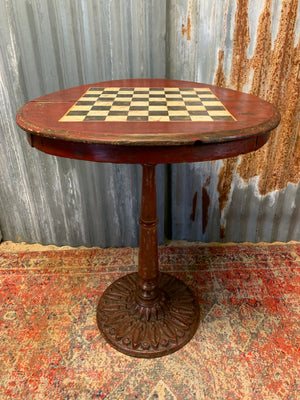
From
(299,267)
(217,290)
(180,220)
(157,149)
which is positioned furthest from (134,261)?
(157,149)

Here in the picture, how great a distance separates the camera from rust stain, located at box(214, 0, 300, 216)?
1912 mm

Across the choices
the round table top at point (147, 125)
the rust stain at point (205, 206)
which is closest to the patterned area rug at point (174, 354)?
the rust stain at point (205, 206)

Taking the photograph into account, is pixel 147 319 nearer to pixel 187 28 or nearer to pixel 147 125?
pixel 147 125

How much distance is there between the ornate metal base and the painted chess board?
109 centimetres

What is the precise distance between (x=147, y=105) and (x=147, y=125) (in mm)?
290

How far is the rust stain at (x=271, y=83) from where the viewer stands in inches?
75.3

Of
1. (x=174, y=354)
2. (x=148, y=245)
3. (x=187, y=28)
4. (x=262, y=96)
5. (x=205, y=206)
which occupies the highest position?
(x=187, y=28)

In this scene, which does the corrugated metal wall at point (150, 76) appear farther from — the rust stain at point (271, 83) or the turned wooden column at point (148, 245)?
the turned wooden column at point (148, 245)

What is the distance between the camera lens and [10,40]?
1922 millimetres

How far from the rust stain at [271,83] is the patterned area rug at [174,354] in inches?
22.9

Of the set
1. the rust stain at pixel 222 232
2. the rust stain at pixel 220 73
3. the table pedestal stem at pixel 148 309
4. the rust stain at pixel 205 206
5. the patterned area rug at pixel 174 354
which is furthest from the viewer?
the rust stain at pixel 222 232

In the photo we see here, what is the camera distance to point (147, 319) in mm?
1781

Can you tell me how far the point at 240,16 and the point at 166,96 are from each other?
0.83 meters

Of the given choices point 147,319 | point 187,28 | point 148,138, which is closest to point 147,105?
point 148,138
